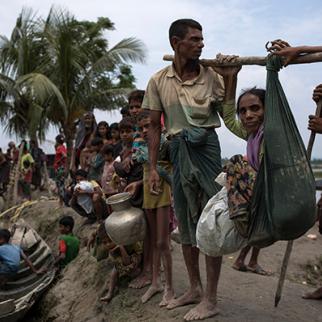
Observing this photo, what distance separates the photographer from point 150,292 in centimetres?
393

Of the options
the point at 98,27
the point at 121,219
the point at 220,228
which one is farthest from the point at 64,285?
the point at 98,27

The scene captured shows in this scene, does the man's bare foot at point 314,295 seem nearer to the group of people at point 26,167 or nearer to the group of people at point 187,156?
the group of people at point 187,156

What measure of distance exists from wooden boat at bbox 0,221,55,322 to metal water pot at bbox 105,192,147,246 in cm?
274

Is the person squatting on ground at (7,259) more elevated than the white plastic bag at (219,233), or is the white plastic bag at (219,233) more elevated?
the white plastic bag at (219,233)

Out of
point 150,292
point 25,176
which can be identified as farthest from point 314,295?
point 25,176

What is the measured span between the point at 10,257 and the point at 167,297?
3.59m

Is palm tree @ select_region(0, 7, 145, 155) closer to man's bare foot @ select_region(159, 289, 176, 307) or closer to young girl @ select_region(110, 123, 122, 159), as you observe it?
young girl @ select_region(110, 123, 122, 159)

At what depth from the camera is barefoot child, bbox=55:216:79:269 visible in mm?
6758

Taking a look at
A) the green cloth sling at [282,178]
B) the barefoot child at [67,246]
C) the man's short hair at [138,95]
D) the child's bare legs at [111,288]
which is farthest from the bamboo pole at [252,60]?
the barefoot child at [67,246]

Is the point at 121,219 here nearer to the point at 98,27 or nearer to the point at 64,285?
the point at 64,285

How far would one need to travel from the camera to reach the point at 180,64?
336 cm

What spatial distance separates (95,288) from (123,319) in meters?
1.26

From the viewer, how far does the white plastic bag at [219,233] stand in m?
2.88

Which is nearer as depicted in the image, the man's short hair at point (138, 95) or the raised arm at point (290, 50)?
the raised arm at point (290, 50)
